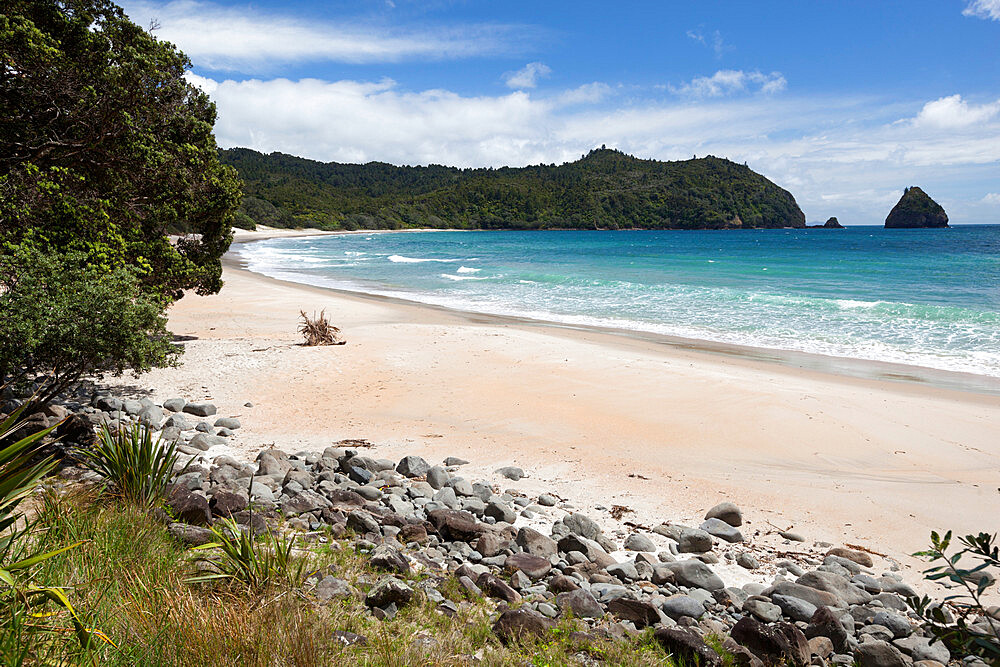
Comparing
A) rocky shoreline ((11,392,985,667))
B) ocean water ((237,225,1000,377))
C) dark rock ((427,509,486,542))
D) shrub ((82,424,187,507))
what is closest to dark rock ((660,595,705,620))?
rocky shoreline ((11,392,985,667))

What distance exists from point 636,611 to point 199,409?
24.3 ft

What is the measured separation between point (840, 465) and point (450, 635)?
257 inches

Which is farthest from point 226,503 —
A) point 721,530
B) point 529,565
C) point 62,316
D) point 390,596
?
point 721,530

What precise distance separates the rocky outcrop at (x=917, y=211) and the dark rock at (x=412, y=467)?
173 m

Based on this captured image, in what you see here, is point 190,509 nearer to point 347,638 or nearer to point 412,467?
point 347,638

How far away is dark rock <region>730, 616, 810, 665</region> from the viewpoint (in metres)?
3.78

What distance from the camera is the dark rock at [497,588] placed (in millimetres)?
4320

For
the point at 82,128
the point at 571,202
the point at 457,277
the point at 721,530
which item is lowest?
the point at 721,530

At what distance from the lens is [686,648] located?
3.72 metres

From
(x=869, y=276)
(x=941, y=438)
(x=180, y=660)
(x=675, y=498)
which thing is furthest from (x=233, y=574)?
(x=869, y=276)

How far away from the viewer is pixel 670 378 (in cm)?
1188

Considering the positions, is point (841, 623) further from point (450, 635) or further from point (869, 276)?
point (869, 276)

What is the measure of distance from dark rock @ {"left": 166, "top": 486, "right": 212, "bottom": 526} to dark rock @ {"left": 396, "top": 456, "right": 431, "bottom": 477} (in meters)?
2.50

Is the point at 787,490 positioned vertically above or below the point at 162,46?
below
